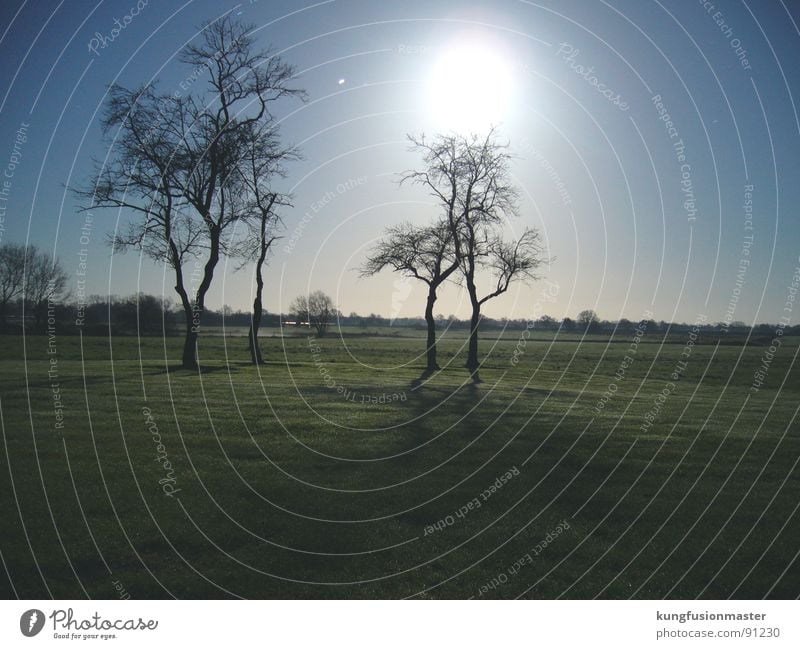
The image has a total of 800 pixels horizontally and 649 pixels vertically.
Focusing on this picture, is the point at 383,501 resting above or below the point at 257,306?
below

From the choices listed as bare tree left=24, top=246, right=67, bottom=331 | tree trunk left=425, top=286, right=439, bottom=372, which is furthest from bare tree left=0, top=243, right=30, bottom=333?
tree trunk left=425, top=286, right=439, bottom=372

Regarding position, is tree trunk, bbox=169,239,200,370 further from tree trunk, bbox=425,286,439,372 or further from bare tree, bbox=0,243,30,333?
tree trunk, bbox=425,286,439,372

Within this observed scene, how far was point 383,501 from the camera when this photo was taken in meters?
10.1

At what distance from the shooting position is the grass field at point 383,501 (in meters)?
7.41

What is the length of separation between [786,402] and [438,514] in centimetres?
2480

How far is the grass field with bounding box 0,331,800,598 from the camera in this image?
7.41 meters

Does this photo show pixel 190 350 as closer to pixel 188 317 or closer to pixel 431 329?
pixel 188 317

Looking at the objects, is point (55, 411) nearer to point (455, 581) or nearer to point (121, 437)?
point (121, 437)

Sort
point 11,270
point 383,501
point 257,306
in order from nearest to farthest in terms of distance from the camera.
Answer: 1. point 383,501
2. point 11,270
3. point 257,306

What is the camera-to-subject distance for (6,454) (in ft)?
37.9

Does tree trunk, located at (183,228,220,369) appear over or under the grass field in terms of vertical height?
over

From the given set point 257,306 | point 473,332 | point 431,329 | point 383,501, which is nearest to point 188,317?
point 257,306

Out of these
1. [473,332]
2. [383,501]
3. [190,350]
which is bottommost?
[383,501]

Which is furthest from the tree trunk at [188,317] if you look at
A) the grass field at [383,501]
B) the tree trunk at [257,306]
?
the grass field at [383,501]
